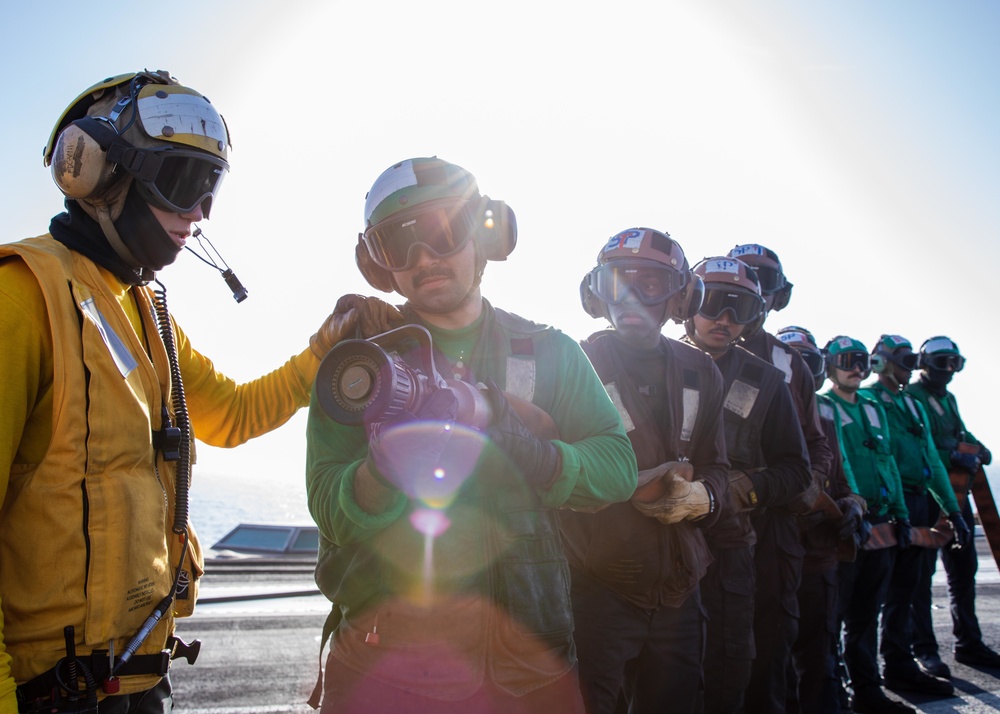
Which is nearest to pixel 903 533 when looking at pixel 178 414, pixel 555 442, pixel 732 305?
pixel 732 305

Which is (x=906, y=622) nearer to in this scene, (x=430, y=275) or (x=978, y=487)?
(x=978, y=487)

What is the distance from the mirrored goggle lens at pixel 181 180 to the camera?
241 cm

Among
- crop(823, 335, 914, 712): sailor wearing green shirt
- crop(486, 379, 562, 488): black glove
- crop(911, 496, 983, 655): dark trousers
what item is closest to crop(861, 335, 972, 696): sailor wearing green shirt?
crop(911, 496, 983, 655): dark trousers

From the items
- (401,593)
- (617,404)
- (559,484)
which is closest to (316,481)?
(401,593)

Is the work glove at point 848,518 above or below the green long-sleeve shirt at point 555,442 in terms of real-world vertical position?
below

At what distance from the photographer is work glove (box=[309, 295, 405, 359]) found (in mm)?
2623

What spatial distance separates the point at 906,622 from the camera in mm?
7395

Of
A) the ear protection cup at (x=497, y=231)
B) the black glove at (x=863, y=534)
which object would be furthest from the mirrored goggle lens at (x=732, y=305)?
the ear protection cup at (x=497, y=231)

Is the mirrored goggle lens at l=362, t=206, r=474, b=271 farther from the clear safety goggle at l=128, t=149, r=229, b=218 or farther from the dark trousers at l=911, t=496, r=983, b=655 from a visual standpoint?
the dark trousers at l=911, t=496, r=983, b=655

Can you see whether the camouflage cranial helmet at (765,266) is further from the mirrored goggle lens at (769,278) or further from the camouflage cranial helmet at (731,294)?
the camouflage cranial helmet at (731,294)

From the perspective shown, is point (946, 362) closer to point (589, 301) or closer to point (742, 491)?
point (742, 491)

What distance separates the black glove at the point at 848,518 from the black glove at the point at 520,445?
448cm

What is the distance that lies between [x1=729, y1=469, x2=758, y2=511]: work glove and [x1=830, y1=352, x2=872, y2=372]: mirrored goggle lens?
12.7 feet

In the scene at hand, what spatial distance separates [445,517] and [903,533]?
21.1 feet
